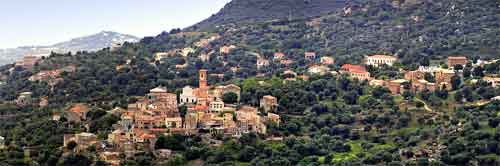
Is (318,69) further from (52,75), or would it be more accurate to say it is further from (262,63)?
(52,75)

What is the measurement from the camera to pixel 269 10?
13388cm

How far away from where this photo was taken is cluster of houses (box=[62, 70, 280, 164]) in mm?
65125

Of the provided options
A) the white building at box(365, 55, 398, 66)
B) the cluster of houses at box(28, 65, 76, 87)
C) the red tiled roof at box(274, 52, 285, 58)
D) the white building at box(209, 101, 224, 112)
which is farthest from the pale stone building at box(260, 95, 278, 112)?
the red tiled roof at box(274, 52, 285, 58)

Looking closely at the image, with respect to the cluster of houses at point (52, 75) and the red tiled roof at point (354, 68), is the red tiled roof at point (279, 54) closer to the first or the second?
the red tiled roof at point (354, 68)

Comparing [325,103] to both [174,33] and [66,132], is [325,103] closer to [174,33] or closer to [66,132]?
[66,132]

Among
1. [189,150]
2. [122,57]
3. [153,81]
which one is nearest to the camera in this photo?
[189,150]

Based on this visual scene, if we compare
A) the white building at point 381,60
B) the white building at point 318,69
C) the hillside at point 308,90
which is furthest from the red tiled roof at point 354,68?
the white building at point 381,60

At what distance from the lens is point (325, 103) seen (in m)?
76.8

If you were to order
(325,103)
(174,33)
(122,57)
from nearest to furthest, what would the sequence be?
1. (325,103)
2. (122,57)
3. (174,33)

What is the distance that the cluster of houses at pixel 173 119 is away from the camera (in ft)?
214

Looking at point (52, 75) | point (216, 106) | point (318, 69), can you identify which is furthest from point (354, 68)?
point (52, 75)

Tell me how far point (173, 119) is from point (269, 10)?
66186 millimetres

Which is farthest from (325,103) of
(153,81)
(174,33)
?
(174,33)

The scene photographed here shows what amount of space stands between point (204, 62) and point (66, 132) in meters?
34.0
